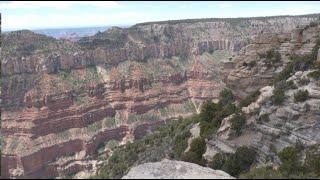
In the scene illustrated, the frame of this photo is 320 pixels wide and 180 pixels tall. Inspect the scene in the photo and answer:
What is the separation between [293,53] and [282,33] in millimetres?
4556

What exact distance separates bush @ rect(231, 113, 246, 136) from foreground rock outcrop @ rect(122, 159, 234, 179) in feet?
51.2

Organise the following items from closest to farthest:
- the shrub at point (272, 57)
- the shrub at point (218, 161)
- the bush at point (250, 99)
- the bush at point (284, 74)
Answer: the shrub at point (218, 161) → the bush at point (250, 99) → the bush at point (284, 74) → the shrub at point (272, 57)

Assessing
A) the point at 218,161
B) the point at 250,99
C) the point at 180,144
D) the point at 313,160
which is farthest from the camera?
the point at 250,99

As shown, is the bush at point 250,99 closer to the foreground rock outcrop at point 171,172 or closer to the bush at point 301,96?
the bush at point 301,96

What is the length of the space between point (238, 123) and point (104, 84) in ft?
233

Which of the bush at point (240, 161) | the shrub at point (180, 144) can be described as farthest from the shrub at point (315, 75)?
the shrub at point (180, 144)

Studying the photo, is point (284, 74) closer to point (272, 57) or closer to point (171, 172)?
point (272, 57)

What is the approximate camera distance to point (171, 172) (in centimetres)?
2223

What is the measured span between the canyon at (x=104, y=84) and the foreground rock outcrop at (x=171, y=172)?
2625 cm

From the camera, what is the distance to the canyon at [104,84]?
53.2 meters

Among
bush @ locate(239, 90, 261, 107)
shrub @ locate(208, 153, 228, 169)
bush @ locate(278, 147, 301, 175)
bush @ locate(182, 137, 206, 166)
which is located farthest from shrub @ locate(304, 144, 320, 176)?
bush @ locate(239, 90, 261, 107)

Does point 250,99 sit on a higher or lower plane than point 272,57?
lower

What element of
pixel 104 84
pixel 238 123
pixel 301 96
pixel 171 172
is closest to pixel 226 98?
pixel 238 123

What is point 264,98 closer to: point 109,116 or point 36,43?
point 109,116
